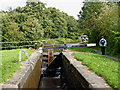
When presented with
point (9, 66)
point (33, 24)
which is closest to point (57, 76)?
point (9, 66)

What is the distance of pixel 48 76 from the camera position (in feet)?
47.3

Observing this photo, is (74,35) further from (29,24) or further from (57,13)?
(29,24)

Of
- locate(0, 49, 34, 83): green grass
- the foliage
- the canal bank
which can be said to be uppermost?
the foliage

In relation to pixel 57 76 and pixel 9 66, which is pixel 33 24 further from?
pixel 9 66

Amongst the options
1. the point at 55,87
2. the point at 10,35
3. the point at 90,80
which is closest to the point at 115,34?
the point at 55,87

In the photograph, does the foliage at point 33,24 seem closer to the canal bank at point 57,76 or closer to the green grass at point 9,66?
the canal bank at point 57,76

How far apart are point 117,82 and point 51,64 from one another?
39.8ft

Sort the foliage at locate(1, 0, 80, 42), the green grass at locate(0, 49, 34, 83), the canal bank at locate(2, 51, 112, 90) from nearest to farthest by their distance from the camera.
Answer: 1. the canal bank at locate(2, 51, 112, 90)
2. the green grass at locate(0, 49, 34, 83)
3. the foliage at locate(1, 0, 80, 42)

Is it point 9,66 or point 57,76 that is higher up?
point 9,66

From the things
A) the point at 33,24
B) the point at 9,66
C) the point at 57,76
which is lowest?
the point at 57,76

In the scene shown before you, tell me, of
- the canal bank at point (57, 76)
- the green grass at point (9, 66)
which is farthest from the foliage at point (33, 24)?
the green grass at point (9, 66)

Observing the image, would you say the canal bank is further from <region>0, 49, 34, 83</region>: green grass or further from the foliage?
the foliage

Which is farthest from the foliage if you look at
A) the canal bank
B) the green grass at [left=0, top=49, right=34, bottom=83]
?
the green grass at [left=0, top=49, right=34, bottom=83]

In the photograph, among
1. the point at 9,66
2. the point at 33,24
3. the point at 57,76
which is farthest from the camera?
the point at 33,24
